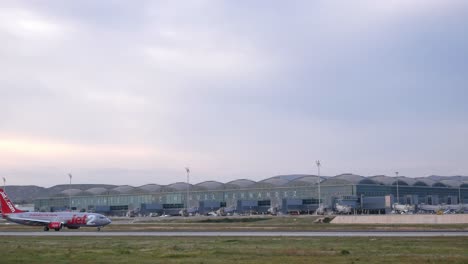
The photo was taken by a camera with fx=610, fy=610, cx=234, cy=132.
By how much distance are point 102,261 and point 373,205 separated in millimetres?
154720

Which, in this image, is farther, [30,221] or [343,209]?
[343,209]

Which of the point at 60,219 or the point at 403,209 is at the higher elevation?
the point at 60,219

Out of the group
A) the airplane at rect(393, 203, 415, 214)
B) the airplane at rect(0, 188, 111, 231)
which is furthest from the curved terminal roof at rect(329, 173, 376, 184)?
the airplane at rect(0, 188, 111, 231)

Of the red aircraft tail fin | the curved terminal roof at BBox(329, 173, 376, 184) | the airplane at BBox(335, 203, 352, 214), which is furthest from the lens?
the curved terminal roof at BBox(329, 173, 376, 184)

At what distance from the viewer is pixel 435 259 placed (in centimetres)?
3725

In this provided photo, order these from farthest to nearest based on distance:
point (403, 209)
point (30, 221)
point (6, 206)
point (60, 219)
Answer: point (403, 209) → point (6, 206) → point (30, 221) → point (60, 219)

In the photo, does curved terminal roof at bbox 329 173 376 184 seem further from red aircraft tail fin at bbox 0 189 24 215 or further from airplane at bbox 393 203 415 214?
red aircraft tail fin at bbox 0 189 24 215

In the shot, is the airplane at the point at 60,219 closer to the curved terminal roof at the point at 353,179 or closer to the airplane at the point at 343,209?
the airplane at the point at 343,209

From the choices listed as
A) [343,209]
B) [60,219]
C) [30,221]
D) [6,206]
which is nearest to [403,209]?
[343,209]

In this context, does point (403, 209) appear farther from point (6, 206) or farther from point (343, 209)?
point (6, 206)

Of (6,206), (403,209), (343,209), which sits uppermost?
(6,206)

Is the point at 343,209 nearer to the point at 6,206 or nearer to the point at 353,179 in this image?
the point at 353,179

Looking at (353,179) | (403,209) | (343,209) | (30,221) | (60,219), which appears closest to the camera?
(60,219)

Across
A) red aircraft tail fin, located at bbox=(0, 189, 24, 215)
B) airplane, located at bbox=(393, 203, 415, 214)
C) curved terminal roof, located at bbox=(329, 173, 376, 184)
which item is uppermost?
curved terminal roof, located at bbox=(329, 173, 376, 184)
